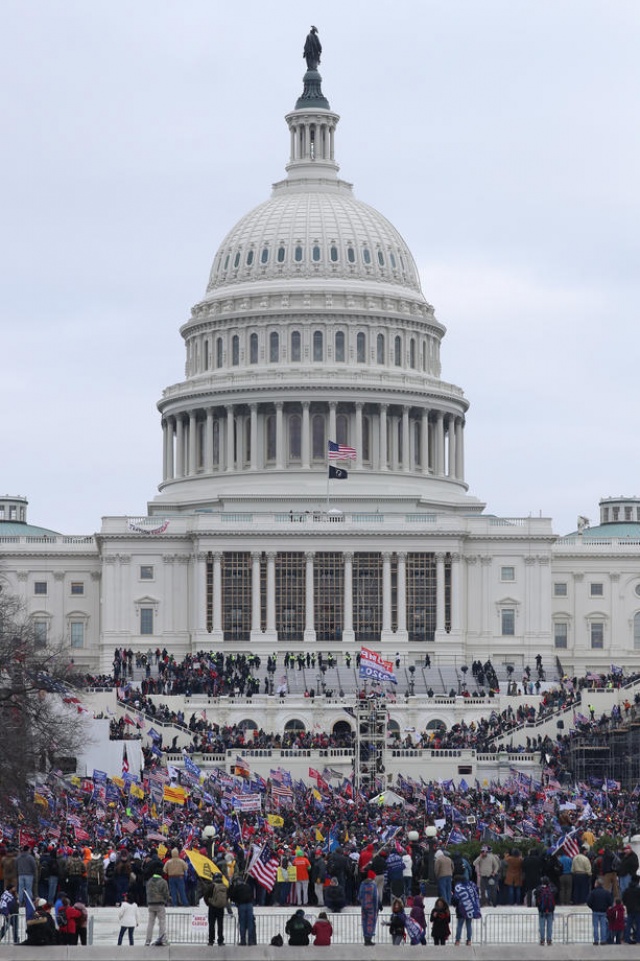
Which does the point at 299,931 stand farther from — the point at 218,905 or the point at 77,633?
the point at 77,633

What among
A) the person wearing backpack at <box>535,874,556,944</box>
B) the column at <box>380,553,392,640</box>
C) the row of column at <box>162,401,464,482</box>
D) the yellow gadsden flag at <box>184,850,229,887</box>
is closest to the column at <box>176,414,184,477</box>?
the row of column at <box>162,401,464,482</box>

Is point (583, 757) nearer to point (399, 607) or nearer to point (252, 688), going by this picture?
point (252, 688)

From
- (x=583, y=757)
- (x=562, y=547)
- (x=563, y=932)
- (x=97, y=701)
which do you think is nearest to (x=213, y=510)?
(x=562, y=547)

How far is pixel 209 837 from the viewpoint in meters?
78.7

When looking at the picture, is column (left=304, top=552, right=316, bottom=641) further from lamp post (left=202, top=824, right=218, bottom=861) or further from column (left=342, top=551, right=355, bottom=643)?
lamp post (left=202, top=824, right=218, bottom=861)

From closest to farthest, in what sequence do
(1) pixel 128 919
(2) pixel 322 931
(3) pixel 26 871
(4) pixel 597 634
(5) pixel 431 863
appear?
(2) pixel 322 931
(1) pixel 128 919
(3) pixel 26 871
(5) pixel 431 863
(4) pixel 597 634

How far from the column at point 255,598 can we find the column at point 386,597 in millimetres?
7258

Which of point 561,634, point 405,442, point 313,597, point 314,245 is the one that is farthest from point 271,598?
point 314,245

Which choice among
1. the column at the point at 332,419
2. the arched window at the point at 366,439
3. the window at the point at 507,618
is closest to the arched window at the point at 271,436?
the column at the point at 332,419

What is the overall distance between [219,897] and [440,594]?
345ft

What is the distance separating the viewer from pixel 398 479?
178500 millimetres

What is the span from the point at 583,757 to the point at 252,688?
894 inches

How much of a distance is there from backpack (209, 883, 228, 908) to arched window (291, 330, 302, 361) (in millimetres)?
122453

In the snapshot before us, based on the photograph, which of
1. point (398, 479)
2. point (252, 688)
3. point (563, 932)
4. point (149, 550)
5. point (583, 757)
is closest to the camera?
point (563, 932)
